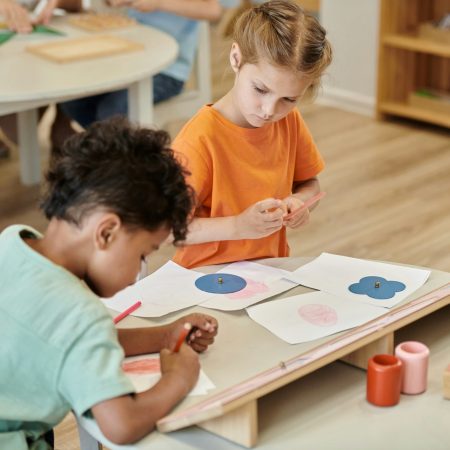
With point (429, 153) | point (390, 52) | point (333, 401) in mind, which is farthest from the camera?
point (390, 52)

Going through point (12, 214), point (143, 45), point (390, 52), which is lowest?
point (12, 214)

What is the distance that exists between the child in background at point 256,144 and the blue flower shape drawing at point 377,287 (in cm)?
23

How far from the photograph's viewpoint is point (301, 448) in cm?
125

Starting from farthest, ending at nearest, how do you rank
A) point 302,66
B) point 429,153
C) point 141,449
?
point 429,153 < point 302,66 < point 141,449

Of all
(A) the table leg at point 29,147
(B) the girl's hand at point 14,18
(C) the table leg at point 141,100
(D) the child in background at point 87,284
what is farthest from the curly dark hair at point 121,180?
(A) the table leg at point 29,147

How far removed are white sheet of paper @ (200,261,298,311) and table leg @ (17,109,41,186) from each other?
7.32 ft

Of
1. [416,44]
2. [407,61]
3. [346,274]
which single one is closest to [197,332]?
[346,274]

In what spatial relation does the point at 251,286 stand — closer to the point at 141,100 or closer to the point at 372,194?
the point at 141,100

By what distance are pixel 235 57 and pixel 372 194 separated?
1.97m

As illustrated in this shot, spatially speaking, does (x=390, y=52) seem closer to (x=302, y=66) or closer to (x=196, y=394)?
(x=302, y=66)

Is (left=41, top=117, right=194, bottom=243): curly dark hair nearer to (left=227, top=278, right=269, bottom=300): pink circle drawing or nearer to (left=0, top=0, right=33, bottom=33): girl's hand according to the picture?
(left=227, top=278, right=269, bottom=300): pink circle drawing

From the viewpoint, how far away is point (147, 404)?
1.25 meters

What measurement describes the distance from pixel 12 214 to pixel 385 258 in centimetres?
144

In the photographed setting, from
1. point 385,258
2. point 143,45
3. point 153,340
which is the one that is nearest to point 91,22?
point 143,45
